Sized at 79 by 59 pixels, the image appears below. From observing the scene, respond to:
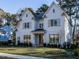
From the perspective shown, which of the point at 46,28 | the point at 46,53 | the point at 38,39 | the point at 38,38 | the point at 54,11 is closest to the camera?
the point at 46,53

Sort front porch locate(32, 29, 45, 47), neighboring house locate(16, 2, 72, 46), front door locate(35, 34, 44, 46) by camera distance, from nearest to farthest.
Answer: neighboring house locate(16, 2, 72, 46)
front porch locate(32, 29, 45, 47)
front door locate(35, 34, 44, 46)

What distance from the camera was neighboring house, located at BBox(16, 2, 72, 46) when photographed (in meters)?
54.6

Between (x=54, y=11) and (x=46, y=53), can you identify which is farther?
A: (x=54, y=11)

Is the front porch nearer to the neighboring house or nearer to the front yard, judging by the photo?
the neighboring house

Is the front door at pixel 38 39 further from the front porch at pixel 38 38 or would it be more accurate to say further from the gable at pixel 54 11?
the gable at pixel 54 11

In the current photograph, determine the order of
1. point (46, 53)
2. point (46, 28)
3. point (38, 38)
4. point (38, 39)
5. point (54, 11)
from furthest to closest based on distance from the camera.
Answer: point (38, 38) → point (38, 39) → point (46, 28) → point (54, 11) → point (46, 53)

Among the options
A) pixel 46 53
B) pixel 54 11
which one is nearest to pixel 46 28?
pixel 54 11

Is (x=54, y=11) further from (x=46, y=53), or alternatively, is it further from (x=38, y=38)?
(x=46, y=53)

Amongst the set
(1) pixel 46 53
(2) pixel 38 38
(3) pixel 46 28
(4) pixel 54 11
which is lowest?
(1) pixel 46 53

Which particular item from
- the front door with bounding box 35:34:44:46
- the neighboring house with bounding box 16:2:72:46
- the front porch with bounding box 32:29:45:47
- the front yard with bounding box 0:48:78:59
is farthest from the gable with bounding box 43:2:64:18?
the front yard with bounding box 0:48:78:59

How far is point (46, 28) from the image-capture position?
57.3 meters

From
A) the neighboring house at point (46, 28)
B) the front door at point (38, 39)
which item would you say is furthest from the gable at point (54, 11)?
the front door at point (38, 39)

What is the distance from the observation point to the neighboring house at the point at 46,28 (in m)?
54.6

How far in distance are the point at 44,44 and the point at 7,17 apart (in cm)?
2716
